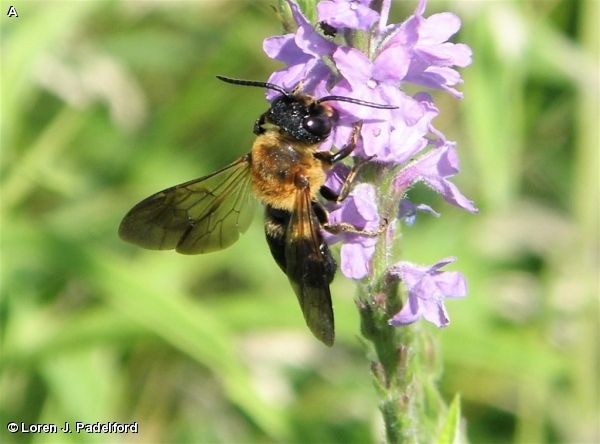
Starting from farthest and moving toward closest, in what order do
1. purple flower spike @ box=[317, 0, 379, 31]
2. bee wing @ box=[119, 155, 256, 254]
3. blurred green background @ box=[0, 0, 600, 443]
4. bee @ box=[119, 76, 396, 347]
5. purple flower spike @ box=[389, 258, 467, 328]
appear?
blurred green background @ box=[0, 0, 600, 443] → bee wing @ box=[119, 155, 256, 254] → bee @ box=[119, 76, 396, 347] → purple flower spike @ box=[389, 258, 467, 328] → purple flower spike @ box=[317, 0, 379, 31]

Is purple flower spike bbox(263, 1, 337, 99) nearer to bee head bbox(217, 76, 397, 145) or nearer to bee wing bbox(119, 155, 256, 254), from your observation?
bee head bbox(217, 76, 397, 145)

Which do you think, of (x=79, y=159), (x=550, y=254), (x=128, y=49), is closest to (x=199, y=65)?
(x=128, y=49)

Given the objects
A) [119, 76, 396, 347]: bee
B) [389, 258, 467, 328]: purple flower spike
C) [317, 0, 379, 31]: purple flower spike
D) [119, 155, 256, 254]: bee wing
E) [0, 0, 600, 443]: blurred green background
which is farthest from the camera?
[0, 0, 600, 443]: blurred green background

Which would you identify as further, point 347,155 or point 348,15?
point 347,155

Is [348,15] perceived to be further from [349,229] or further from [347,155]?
[349,229]

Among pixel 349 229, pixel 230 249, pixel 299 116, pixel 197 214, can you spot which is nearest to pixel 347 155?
pixel 349 229

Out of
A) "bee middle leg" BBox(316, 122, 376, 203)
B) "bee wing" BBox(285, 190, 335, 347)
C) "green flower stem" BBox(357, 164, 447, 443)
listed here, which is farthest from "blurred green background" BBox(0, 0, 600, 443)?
"bee middle leg" BBox(316, 122, 376, 203)
